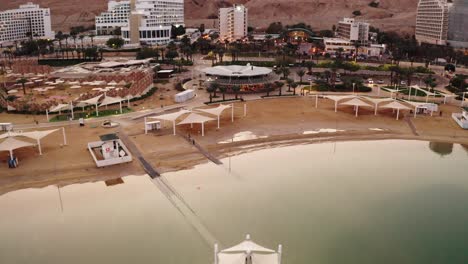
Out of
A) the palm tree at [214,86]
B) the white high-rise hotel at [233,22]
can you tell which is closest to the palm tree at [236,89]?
the palm tree at [214,86]

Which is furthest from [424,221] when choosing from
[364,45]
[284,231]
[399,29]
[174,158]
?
[399,29]

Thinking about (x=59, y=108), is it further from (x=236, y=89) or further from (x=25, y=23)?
(x=25, y=23)

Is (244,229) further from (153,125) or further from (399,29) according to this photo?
(399,29)

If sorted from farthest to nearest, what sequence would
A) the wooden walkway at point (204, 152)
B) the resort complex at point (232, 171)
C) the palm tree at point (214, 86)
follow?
the palm tree at point (214, 86), the wooden walkway at point (204, 152), the resort complex at point (232, 171)

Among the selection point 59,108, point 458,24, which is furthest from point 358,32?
point 59,108

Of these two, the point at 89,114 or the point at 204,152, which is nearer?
the point at 204,152

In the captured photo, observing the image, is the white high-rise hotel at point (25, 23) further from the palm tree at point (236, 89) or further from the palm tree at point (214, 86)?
the palm tree at point (236, 89)

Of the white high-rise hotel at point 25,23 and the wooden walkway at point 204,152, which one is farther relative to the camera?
the white high-rise hotel at point 25,23
